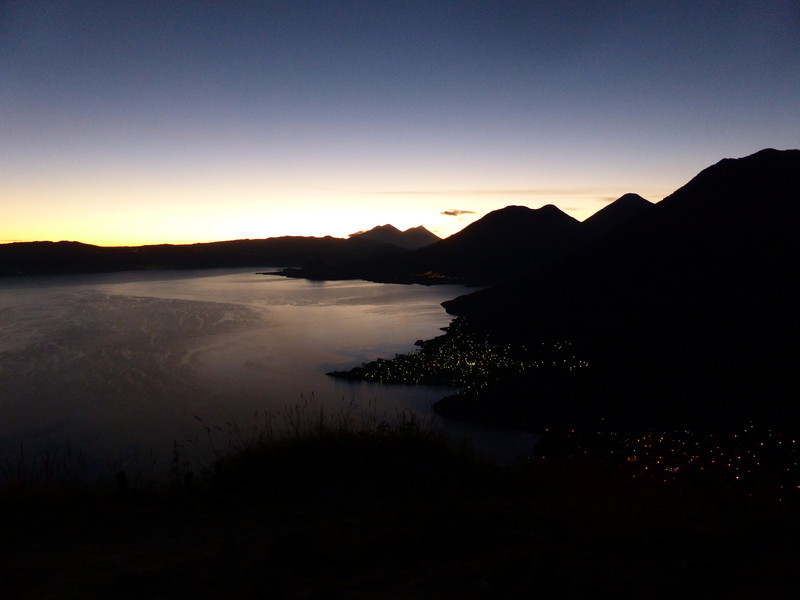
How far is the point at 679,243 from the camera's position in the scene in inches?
1903

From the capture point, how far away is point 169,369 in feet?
146

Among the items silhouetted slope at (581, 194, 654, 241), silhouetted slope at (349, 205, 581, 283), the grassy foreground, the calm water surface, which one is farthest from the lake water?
silhouetted slope at (581, 194, 654, 241)

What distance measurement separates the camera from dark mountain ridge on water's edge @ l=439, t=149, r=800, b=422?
88.8 ft

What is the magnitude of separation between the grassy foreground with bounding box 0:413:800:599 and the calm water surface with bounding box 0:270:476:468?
228 inches

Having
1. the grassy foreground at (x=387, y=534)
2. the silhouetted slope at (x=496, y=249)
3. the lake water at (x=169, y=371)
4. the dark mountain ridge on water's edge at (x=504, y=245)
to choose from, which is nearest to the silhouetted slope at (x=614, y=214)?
the dark mountain ridge on water's edge at (x=504, y=245)

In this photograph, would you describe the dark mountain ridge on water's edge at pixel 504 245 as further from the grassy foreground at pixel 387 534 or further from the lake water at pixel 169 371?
the grassy foreground at pixel 387 534

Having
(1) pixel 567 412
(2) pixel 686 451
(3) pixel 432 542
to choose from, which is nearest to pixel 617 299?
(1) pixel 567 412

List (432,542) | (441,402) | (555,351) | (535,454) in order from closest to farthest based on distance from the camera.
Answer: (432,542)
(535,454)
(441,402)
(555,351)

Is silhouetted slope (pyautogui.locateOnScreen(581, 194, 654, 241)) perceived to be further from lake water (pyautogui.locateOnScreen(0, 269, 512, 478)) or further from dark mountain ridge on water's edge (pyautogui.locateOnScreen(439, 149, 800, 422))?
dark mountain ridge on water's edge (pyautogui.locateOnScreen(439, 149, 800, 422))

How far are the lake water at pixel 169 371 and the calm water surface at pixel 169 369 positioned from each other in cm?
13

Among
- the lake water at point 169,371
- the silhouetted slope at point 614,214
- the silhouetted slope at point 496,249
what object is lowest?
the lake water at point 169,371

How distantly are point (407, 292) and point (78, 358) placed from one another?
96.2 meters

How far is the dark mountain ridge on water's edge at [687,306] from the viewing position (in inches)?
1065

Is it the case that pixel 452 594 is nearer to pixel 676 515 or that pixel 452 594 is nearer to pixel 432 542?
pixel 432 542
